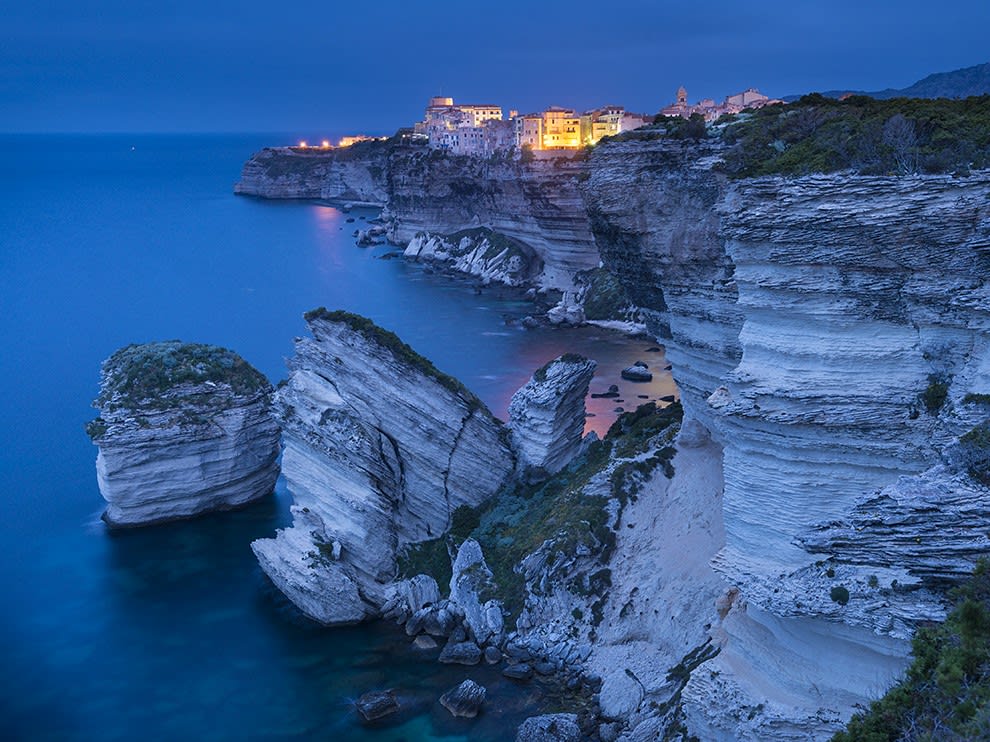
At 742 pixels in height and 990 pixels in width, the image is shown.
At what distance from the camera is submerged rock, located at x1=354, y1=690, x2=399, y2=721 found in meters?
25.4

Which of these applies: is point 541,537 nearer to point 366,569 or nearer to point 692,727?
point 366,569

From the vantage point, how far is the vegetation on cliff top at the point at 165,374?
38125 millimetres

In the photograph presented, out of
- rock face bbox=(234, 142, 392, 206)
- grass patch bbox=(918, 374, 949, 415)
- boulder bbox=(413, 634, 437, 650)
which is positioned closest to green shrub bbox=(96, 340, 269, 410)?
boulder bbox=(413, 634, 437, 650)

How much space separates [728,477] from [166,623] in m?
22.4

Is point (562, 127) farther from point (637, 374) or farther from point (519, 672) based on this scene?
point (519, 672)

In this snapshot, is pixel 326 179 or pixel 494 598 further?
pixel 326 179

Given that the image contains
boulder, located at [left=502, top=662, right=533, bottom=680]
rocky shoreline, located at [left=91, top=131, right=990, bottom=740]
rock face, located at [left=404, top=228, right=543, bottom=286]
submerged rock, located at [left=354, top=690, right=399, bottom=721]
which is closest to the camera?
rocky shoreline, located at [left=91, top=131, right=990, bottom=740]

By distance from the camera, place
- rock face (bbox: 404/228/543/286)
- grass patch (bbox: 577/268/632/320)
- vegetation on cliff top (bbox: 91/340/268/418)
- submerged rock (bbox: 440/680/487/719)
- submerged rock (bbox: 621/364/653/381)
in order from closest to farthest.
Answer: submerged rock (bbox: 440/680/487/719)
vegetation on cliff top (bbox: 91/340/268/418)
submerged rock (bbox: 621/364/653/381)
grass patch (bbox: 577/268/632/320)
rock face (bbox: 404/228/543/286)

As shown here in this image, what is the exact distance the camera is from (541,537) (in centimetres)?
2927

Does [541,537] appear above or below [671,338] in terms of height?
below

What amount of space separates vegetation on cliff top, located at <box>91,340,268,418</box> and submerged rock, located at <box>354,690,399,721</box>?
1806cm

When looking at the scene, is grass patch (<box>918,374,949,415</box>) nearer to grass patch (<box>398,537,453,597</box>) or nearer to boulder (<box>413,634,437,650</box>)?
boulder (<box>413,634,437,650</box>)

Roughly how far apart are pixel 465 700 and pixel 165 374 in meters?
22.2

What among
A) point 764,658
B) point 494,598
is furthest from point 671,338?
point 764,658
